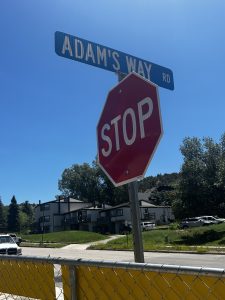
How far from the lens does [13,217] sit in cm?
12038

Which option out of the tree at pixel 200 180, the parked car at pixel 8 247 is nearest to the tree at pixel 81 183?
the tree at pixel 200 180

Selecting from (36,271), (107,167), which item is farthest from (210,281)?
(36,271)

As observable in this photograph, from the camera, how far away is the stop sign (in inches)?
128

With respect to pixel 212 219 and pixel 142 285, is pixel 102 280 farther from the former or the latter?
pixel 212 219

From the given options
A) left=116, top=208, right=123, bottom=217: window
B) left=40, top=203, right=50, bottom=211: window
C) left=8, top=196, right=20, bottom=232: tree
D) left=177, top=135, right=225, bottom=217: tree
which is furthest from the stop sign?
left=8, top=196, right=20, bottom=232: tree

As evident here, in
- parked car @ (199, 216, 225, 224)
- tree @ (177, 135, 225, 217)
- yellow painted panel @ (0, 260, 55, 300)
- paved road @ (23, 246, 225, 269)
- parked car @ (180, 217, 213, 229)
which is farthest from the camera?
parked car @ (199, 216, 225, 224)

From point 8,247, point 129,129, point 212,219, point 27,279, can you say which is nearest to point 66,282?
point 27,279

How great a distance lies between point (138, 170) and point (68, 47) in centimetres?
153

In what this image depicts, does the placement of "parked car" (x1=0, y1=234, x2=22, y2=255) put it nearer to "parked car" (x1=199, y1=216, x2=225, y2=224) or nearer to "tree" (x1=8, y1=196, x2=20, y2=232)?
"parked car" (x1=199, y1=216, x2=225, y2=224)

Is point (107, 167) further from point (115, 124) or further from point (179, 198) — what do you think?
point (179, 198)

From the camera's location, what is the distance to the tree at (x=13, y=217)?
119438 millimetres

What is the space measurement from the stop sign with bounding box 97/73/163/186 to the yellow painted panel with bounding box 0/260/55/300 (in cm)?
132

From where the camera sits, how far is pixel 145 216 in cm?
9006

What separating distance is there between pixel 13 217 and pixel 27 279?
393 ft
